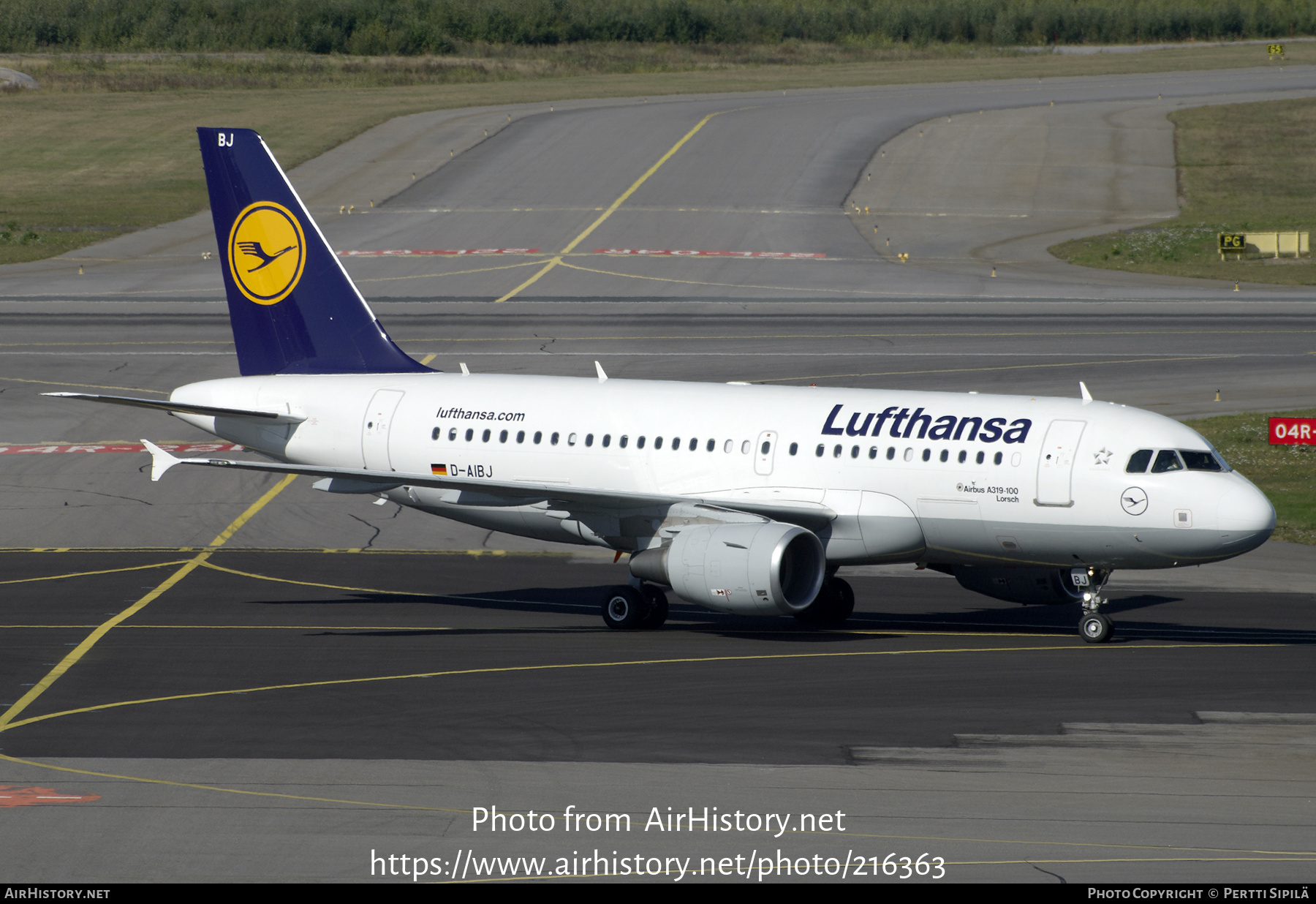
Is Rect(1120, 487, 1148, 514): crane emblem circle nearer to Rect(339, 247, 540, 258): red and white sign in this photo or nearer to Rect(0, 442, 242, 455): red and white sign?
Rect(0, 442, 242, 455): red and white sign

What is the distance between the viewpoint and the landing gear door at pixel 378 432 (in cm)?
3453

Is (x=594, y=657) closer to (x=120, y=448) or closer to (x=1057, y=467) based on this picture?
(x=1057, y=467)

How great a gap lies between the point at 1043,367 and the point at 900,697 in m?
34.6

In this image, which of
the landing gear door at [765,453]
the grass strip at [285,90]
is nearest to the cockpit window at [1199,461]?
the landing gear door at [765,453]

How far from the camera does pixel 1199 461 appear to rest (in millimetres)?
28875

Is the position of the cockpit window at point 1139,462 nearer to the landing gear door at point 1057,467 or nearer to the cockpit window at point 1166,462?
the cockpit window at point 1166,462

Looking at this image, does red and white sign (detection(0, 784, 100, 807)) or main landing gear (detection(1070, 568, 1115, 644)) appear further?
main landing gear (detection(1070, 568, 1115, 644))

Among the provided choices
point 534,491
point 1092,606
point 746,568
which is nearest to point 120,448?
point 534,491

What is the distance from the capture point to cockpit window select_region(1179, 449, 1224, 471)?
94.5ft

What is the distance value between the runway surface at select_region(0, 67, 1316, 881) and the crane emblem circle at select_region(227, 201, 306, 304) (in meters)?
6.54

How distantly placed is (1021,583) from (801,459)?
5073 millimetres

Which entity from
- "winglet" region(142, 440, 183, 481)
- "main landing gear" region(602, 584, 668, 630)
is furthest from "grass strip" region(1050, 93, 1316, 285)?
"winglet" region(142, 440, 183, 481)

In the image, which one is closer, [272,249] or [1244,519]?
[1244,519]

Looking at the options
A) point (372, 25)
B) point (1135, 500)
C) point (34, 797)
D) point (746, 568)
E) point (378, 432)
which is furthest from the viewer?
point (372, 25)
